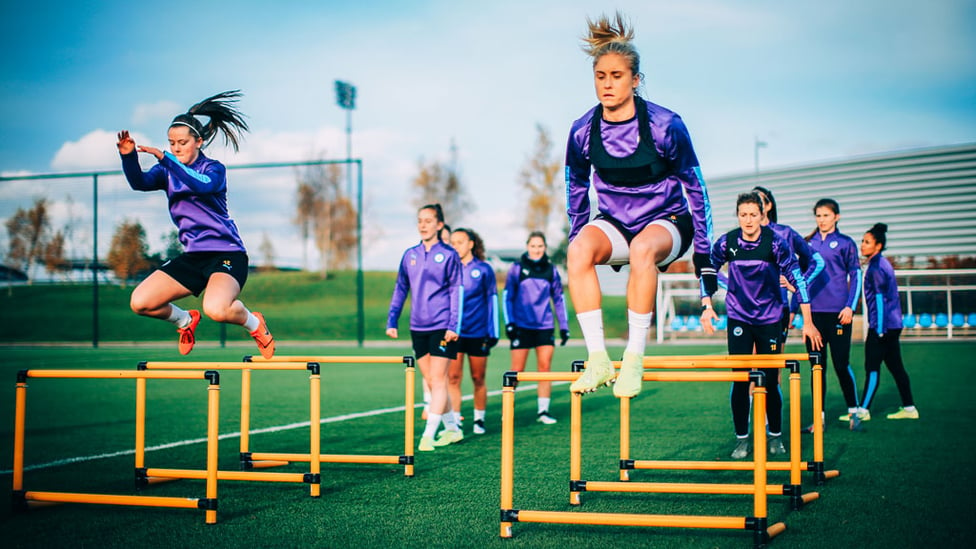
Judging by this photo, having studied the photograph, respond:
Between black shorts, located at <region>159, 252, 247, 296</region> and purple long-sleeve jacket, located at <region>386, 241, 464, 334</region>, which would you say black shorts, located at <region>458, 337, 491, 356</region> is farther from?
black shorts, located at <region>159, 252, 247, 296</region>

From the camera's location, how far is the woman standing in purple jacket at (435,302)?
8.05 metres

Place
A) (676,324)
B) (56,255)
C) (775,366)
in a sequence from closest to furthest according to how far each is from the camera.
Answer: (775,366)
(56,255)
(676,324)

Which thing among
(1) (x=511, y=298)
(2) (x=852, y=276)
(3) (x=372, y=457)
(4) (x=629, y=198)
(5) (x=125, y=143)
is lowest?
(3) (x=372, y=457)

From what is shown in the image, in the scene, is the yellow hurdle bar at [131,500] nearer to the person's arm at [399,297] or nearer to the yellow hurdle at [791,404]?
the yellow hurdle at [791,404]

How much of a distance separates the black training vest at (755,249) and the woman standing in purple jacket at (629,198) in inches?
114

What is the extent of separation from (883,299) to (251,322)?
297 inches

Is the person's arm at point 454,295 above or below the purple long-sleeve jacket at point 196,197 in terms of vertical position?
below

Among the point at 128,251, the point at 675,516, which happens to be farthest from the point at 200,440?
the point at 128,251

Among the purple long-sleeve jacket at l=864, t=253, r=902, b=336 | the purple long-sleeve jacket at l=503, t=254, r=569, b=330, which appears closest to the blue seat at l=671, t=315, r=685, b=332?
the purple long-sleeve jacket at l=864, t=253, r=902, b=336

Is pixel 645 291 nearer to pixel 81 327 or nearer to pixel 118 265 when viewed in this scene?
pixel 118 265

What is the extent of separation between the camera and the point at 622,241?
175 inches

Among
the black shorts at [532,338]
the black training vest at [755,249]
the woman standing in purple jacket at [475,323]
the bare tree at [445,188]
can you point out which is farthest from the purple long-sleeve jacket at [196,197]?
the bare tree at [445,188]

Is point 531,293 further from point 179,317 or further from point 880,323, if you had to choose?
point 179,317

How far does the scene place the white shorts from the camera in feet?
14.3
